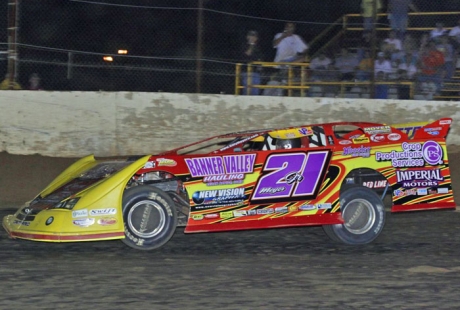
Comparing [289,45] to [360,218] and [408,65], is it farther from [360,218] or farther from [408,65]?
[360,218]

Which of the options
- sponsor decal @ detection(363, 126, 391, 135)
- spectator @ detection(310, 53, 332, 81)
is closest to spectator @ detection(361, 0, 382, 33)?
spectator @ detection(310, 53, 332, 81)

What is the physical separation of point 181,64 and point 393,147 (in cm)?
609

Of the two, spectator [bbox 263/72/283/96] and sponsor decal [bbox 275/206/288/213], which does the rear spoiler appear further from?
spectator [bbox 263/72/283/96]

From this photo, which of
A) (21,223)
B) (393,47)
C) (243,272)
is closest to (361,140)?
(243,272)

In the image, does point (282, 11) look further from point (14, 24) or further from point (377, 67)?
point (14, 24)

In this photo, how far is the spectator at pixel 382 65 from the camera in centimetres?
1445

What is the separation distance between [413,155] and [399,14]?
630 centimetres

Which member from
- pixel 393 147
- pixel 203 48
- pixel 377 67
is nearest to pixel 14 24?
pixel 203 48

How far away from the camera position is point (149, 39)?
14.6m

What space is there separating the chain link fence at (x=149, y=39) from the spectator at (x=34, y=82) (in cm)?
7

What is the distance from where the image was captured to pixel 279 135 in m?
8.70

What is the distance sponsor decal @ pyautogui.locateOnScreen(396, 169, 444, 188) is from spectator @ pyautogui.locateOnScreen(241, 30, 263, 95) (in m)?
5.81

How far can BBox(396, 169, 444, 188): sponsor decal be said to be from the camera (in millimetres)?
8852

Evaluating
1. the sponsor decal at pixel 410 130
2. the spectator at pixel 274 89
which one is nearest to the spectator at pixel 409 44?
the spectator at pixel 274 89
